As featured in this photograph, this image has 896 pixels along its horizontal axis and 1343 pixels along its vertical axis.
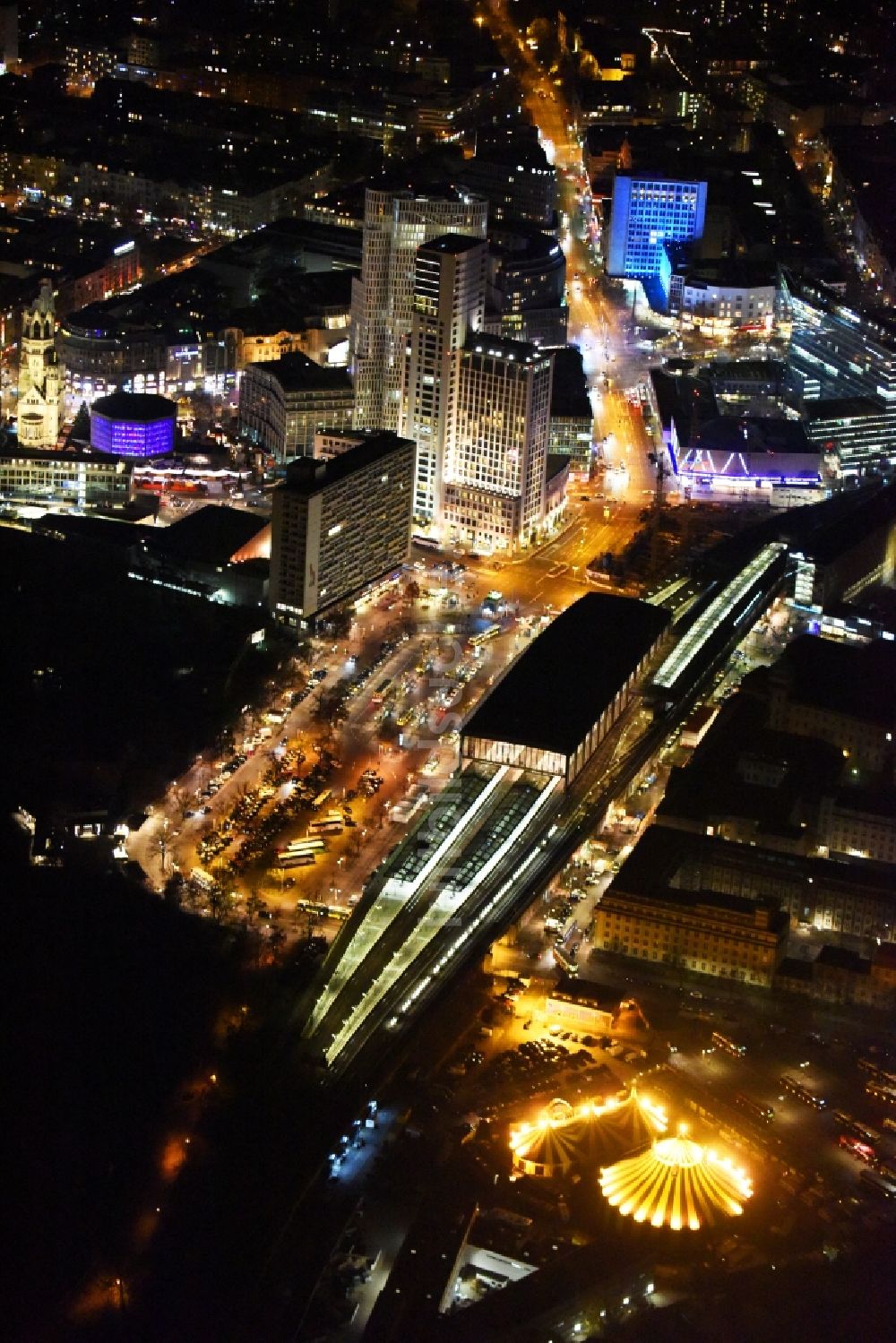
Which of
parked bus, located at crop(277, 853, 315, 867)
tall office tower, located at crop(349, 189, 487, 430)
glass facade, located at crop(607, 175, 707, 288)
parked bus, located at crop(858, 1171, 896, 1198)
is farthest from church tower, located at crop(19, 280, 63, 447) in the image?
parked bus, located at crop(858, 1171, 896, 1198)

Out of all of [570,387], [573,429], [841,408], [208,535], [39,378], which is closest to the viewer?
[208,535]

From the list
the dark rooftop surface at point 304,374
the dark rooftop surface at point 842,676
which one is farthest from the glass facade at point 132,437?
the dark rooftop surface at point 842,676

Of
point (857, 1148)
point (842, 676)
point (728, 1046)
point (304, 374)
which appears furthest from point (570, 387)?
point (857, 1148)

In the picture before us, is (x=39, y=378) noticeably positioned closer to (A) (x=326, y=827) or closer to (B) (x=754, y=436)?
(B) (x=754, y=436)

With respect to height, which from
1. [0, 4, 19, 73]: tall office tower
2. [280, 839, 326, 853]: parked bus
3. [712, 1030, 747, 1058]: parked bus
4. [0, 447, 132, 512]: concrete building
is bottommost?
[712, 1030, 747, 1058]: parked bus

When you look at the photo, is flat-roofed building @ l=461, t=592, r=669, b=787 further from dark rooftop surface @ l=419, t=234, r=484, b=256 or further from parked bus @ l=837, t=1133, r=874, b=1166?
parked bus @ l=837, t=1133, r=874, b=1166

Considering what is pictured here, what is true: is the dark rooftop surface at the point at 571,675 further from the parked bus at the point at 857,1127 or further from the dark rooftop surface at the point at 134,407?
the dark rooftop surface at the point at 134,407

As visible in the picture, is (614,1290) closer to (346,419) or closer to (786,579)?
(786,579)
